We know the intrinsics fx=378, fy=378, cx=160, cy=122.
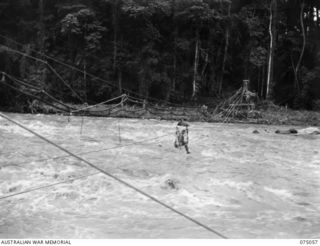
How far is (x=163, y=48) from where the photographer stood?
28.9 meters

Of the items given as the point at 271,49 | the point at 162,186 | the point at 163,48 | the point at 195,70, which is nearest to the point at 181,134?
the point at 162,186

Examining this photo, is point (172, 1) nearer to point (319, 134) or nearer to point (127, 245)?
point (319, 134)

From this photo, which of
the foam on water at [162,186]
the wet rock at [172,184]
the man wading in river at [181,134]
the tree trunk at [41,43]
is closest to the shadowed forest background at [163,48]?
the tree trunk at [41,43]

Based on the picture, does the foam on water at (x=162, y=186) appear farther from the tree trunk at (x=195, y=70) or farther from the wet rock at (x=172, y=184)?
the tree trunk at (x=195, y=70)

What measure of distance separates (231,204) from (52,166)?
587 cm

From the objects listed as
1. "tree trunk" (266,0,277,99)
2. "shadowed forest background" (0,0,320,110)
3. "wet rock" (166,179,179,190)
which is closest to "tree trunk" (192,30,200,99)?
"shadowed forest background" (0,0,320,110)

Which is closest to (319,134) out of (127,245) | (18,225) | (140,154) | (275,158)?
(275,158)

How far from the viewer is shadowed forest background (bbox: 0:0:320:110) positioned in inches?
1057

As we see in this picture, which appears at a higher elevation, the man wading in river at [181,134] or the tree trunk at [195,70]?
the tree trunk at [195,70]

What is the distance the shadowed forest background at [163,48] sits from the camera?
88.1ft

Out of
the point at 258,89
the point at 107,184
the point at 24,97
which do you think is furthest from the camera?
the point at 258,89

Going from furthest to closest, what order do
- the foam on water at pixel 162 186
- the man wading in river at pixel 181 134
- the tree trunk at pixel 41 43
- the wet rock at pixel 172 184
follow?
the tree trunk at pixel 41 43, the man wading in river at pixel 181 134, the wet rock at pixel 172 184, the foam on water at pixel 162 186

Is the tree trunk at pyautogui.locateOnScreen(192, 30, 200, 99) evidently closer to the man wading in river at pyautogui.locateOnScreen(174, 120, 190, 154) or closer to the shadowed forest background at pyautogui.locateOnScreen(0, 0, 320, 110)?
the shadowed forest background at pyautogui.locateOnScreen(0, 0, 320, 110)

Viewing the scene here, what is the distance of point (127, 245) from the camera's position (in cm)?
431
